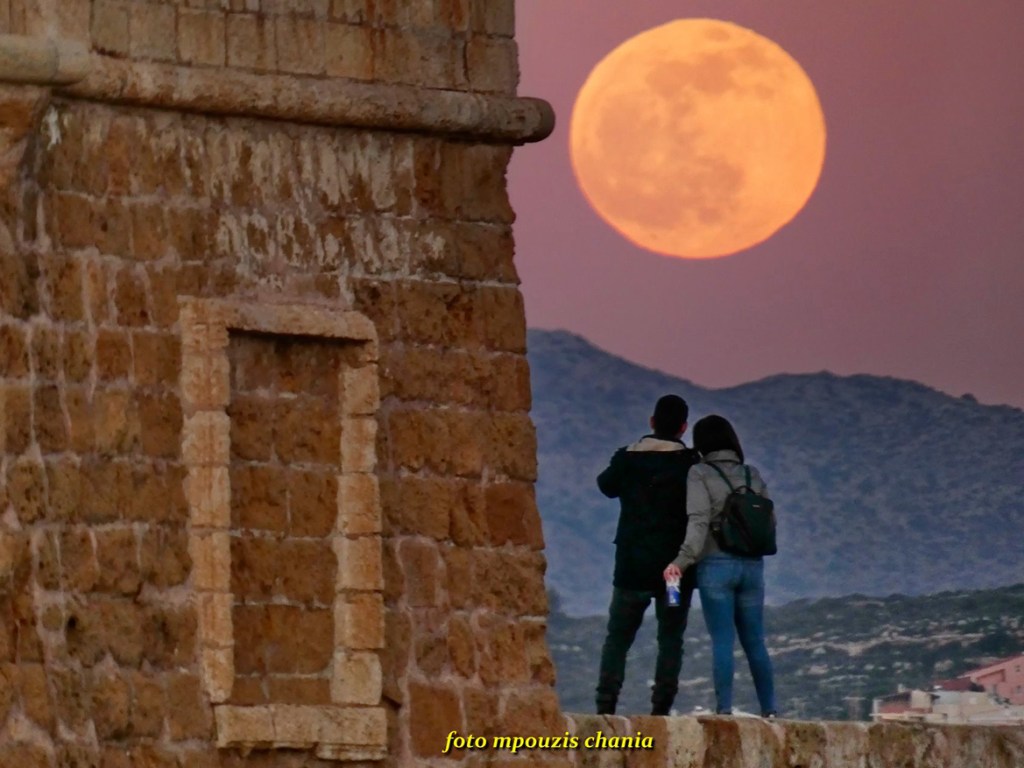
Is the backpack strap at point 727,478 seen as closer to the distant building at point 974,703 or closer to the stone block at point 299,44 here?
the distant building at point 974,703

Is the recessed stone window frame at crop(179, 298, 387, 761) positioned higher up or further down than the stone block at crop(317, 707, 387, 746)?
higher up

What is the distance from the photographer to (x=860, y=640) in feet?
120

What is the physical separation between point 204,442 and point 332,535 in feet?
2.76

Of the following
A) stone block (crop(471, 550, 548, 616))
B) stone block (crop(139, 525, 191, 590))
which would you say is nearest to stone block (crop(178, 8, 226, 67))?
stone block (crop(139, 525, 191, 590))

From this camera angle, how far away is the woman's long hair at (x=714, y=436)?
16.5 meters

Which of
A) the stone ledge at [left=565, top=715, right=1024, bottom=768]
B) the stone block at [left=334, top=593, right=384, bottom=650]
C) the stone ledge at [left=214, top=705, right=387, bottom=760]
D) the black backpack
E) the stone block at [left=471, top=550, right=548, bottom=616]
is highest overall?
the black backpack

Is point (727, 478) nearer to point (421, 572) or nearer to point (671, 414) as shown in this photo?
point (671, 414)

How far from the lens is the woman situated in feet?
53.5

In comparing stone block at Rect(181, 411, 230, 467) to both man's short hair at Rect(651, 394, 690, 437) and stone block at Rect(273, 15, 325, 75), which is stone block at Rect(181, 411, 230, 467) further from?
man's short hair at Rect(651, 394, 690, 437)

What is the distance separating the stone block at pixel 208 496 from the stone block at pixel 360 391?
2.68ft

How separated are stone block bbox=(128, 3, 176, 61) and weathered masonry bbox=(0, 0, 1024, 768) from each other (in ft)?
0.03

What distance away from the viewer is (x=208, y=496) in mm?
14383

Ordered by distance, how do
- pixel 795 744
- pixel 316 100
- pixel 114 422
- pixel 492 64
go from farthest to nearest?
pixel 795 744 → pixel 492 64 → pixel 316 100 → pixel 114 422

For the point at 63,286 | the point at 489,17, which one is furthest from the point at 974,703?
the point at 63,286
